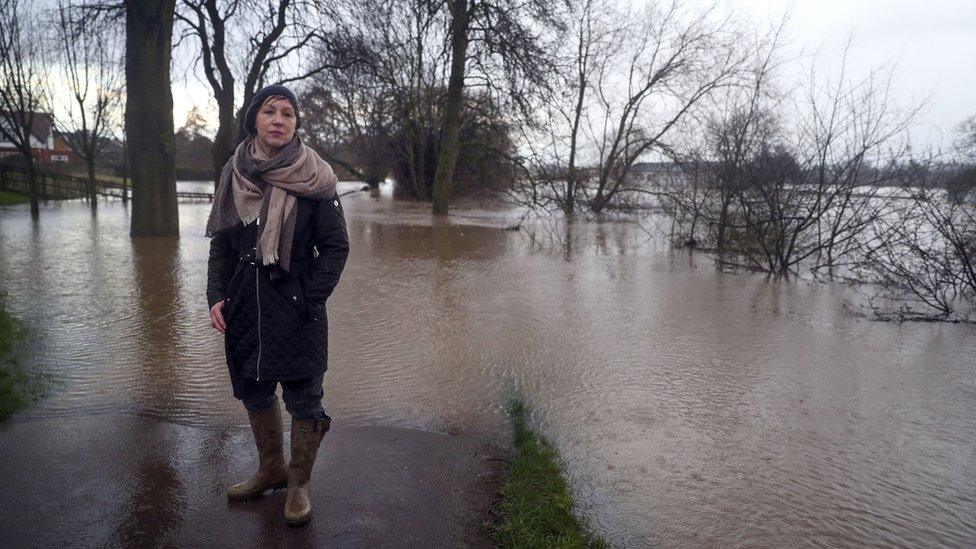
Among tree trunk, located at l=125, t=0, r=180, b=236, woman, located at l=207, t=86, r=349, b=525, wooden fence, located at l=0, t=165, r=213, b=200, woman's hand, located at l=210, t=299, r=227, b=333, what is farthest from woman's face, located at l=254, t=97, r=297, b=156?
wooden fence, located at l=0, t=165, r=213, b=200

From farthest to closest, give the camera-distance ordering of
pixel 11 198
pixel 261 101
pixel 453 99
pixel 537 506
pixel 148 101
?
pixel 11 198 < pixel 453 99 < pixel 148 101 < pixel 537 506 < pixel 261 101

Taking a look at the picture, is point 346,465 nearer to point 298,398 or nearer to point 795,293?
point 298,398

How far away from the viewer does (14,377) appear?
4492mm

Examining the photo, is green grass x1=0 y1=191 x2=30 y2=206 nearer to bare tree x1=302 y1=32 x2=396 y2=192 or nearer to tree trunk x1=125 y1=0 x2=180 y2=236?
bare tree x1=302 y1=32 x2=396 y2=192

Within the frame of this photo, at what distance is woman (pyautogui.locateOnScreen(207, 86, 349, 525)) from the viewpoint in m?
2.87

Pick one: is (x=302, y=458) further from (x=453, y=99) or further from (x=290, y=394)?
(x=453, y=99)

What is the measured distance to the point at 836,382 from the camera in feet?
17.5

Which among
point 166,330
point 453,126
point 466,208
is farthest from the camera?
point 466,208

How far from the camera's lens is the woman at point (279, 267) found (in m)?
2.87

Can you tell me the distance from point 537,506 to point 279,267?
1.66m

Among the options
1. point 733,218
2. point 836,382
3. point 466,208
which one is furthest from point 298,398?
point 466,208

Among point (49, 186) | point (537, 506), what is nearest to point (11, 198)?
point (49, 186)

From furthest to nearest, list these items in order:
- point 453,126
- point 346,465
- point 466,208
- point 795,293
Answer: point 466,208 → point 453,126 → point 795,293 → point 346,465

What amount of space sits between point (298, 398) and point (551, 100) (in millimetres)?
13243
